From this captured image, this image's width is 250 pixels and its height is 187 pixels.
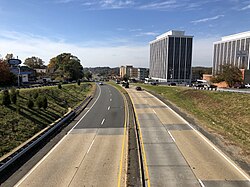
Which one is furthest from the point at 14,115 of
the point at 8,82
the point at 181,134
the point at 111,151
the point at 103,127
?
the point at 8,82

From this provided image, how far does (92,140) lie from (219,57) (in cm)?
15420

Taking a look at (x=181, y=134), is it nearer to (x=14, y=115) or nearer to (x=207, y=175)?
(x=207, y=175)

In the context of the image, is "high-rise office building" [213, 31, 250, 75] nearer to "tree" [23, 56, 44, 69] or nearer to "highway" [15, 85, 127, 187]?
"highway" [15, 85, 127, 187]

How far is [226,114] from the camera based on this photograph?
2988 centimetres

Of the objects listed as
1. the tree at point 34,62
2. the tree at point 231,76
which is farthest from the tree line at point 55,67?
the tree at point 231,76

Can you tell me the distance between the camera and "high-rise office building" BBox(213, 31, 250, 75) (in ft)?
403

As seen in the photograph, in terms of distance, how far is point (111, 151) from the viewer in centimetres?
1655

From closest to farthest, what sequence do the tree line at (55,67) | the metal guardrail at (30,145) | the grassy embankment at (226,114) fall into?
the metal guardrail at (30,145) < the grassy embankment at (226,114) < the tree line at (55,67)

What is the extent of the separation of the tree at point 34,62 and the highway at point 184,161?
5732 inches

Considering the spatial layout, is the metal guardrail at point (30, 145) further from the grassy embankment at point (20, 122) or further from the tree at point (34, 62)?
the tree at point (34, 62)

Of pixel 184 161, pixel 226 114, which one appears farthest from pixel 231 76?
pixel 184 161

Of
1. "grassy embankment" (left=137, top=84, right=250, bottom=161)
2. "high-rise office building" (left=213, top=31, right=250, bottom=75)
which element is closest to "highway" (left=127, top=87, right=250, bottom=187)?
"grassy embankment" (left=137, top=84, right=250, bottom=161)

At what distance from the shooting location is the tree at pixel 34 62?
15034 cm

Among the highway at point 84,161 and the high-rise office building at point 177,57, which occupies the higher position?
the high-rise office building at point 177,57
